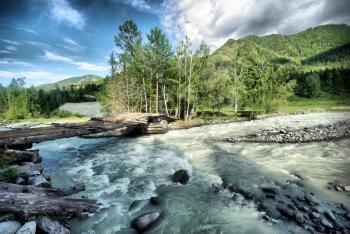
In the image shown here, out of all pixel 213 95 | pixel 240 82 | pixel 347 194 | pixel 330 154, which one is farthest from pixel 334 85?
pixel 347 194

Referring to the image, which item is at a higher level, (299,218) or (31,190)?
(31,190)

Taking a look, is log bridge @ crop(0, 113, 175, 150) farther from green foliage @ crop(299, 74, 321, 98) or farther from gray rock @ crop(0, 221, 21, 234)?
green foliage @ crop(299, 74, 321, 98)

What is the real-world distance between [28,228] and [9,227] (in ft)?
1.54

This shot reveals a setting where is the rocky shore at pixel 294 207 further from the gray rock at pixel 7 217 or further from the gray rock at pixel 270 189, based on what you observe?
the gray rock at pixel 7 217

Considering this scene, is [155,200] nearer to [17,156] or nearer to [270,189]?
[270,189]

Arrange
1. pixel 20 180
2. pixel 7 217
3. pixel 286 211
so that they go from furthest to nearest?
pixel 20 180
pixel 286 211
pixel 7 217

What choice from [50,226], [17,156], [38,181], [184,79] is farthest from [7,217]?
[184,79]

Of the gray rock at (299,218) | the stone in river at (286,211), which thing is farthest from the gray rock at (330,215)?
the stone in river at (286,211)

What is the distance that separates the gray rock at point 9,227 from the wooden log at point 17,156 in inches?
303

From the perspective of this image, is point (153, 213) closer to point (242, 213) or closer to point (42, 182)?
point (242, 213)

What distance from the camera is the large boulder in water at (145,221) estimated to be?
7656 millimetres

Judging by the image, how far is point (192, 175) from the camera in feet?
42.7

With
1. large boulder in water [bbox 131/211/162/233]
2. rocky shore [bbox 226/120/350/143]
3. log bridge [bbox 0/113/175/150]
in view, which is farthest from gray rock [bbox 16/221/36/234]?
rocky shore [bbox 226/120/350/143]

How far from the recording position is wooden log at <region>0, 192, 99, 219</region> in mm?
6227
